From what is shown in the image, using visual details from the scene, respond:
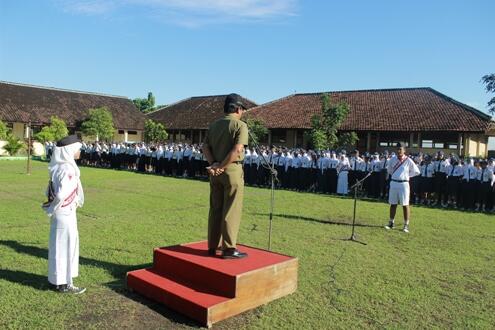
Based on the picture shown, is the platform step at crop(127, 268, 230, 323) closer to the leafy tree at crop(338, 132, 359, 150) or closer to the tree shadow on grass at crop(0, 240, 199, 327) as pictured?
the tree shadow on grass at crop(0, 240, 199, 327)

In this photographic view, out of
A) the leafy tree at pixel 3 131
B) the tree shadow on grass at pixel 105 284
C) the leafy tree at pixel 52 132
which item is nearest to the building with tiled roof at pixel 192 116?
the leafy tree at pixel 52 132

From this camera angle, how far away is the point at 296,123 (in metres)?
35.0

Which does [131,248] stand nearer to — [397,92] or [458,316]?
[458,316]

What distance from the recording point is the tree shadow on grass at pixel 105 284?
4.84 meters

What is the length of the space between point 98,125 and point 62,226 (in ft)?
125

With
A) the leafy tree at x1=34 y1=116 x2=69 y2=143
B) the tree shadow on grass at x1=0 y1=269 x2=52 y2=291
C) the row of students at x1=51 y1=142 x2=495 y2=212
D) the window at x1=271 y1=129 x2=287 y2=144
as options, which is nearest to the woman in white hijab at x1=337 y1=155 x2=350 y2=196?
the row of students at x1=51 y1=142 x2=495 y2=212

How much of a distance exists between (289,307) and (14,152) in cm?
3468

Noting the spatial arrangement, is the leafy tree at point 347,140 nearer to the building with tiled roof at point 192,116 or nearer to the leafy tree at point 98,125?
the building with tiled roof at point 192,116

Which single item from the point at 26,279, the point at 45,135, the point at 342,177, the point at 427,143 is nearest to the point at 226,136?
the point at 26,279

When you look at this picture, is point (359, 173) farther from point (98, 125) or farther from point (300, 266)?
point (98, 125)

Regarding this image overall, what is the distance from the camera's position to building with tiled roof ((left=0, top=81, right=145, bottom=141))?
40375mm

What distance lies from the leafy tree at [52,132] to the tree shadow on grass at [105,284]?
108ft

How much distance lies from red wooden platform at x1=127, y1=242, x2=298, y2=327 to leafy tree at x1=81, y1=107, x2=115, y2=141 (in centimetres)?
3776

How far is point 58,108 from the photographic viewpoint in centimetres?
4444
